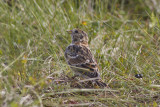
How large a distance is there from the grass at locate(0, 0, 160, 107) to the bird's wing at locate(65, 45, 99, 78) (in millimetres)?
169

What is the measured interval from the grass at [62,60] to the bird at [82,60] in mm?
149

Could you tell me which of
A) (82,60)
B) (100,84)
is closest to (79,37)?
(82,60)

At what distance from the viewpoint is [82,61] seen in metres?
4.54

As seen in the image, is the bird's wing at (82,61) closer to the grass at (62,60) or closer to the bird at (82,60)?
the bird at (82,60)

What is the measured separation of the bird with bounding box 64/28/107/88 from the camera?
13.8 feet

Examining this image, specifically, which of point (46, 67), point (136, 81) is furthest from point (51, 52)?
point (136, 81)

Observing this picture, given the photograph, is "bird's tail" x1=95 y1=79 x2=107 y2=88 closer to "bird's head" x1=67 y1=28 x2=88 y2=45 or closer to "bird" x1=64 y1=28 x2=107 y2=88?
"bird" x1=64 y1=28 x2=107 y2=88

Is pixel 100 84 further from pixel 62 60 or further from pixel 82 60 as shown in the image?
pixel 62 60

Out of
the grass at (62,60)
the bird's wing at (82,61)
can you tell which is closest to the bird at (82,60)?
the bird's wing at (82,61)

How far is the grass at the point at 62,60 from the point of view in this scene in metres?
3.72

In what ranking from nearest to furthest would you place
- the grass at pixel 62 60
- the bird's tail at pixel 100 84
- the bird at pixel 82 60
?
1. the grass at pixel 62 60
2. the bird's tail at pixel 100 84
3. the bird at pixel 82 60

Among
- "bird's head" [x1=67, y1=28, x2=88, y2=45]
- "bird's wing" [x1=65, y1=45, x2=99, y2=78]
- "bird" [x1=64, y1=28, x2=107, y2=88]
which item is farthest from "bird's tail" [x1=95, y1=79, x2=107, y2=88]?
"bird's head" [x1=67, y1=28, x2=88, y2=45]

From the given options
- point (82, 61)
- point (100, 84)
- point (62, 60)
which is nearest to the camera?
point (100, 84)

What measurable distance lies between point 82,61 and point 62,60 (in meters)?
0.81
